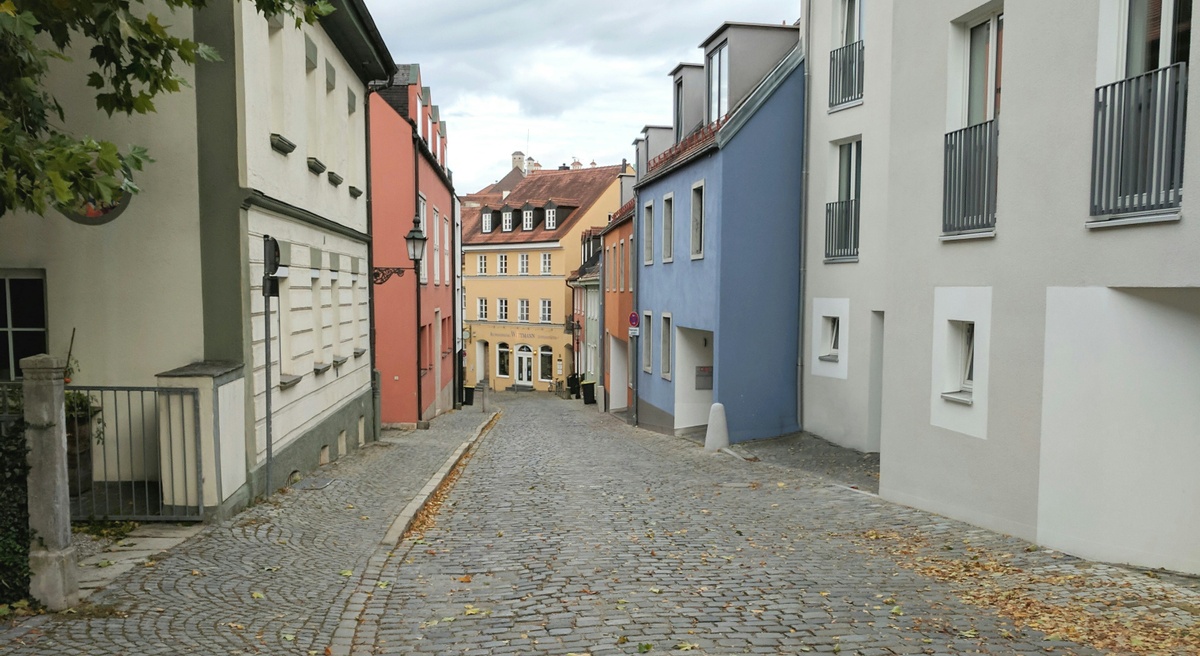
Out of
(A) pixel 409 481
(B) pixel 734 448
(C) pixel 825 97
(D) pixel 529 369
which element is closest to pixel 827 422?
(B) pixel 734 448

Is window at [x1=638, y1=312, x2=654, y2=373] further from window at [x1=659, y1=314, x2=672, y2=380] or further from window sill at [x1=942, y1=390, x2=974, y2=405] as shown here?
window sill at [x1=942, y1=390, x2=974, y2=405]

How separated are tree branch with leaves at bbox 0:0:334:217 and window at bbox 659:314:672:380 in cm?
1715

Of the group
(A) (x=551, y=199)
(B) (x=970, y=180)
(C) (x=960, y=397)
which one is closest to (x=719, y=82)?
(B) (x=970, y=180)

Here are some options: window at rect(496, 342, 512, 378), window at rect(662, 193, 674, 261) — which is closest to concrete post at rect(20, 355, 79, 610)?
window at rect(662, 193, 674, 261)

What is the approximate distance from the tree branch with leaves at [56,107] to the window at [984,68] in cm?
650

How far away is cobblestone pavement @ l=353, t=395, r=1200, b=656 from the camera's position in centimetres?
590

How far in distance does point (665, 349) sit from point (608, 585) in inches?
676

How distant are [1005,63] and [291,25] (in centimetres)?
808

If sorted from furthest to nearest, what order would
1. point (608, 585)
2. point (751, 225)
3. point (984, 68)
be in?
point (751, 225), point (984, 68), point (608, 585)

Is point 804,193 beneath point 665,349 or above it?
above

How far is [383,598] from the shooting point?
7102 millimetres

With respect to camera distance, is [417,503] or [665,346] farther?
[665,346]

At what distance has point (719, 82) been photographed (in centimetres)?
2047

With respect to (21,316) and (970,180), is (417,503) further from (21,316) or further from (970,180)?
(970,180)
